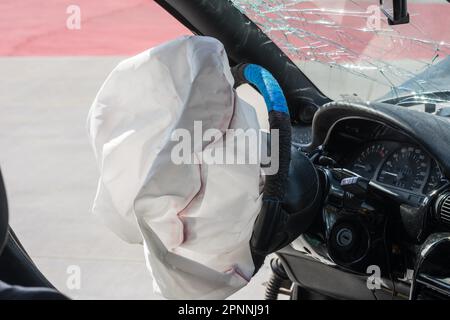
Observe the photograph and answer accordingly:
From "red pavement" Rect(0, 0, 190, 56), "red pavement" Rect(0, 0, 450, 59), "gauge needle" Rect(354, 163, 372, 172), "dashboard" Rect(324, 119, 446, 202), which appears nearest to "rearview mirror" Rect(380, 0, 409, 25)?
"dashboard" Rect(324, 119, 446, 202)

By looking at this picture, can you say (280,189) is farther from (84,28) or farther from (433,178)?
(84,28)

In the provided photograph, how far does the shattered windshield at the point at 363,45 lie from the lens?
90.4 inches

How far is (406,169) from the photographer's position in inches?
77.6

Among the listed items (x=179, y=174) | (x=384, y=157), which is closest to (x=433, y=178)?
(x=384, y=157)

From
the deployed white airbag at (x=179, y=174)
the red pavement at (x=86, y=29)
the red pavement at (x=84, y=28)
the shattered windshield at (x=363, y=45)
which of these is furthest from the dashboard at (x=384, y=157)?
the red pavement at (x=86, y=29)

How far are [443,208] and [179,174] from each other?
28.3 inches

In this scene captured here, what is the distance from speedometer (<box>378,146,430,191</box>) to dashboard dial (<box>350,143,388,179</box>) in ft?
0.10

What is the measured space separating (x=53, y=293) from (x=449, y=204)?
1059 millimetres

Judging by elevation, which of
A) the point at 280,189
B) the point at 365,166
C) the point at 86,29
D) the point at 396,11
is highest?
the point at 396,11

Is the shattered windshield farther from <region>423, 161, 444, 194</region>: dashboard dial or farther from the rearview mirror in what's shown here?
<region>423, 161, 444, 194</region>: dashboard dial

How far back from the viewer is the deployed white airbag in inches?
54.5

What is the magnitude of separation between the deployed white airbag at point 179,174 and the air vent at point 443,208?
51cm

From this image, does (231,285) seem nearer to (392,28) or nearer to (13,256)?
(13,256)

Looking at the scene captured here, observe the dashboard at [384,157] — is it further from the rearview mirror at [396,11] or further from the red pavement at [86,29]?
the red pavement at [86,29]
